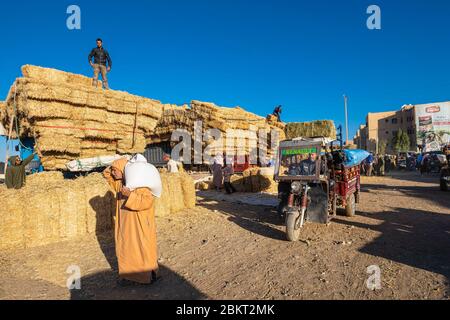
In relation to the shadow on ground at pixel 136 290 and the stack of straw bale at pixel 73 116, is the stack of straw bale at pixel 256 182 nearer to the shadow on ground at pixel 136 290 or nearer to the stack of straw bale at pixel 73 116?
the stack of straw bale at pixel 73 116

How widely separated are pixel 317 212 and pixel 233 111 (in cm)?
1099

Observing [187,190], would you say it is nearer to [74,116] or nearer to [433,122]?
[74,116]

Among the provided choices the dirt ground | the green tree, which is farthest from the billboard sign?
the dirt ground

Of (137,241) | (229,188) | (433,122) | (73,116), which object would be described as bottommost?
(229,188)

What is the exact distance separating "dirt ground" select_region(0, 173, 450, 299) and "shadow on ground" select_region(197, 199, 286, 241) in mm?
66

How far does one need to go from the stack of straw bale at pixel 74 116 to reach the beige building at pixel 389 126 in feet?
190

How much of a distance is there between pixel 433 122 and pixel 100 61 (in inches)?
2476

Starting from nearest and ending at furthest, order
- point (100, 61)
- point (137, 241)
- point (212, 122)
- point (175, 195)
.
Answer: point (137, 241)
point (175, 195)
point (100, 61)
point (212, 122)

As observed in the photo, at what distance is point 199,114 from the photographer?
1463 centimetres

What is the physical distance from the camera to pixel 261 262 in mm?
4559

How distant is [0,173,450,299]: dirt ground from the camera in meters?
3.53

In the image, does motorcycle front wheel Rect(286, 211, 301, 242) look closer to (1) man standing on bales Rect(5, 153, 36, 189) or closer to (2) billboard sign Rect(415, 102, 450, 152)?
(1) man standing on bales Rect(5, 153, 36, 189)

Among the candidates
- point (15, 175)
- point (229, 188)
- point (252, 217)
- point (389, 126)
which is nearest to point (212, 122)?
point (229, 188)
